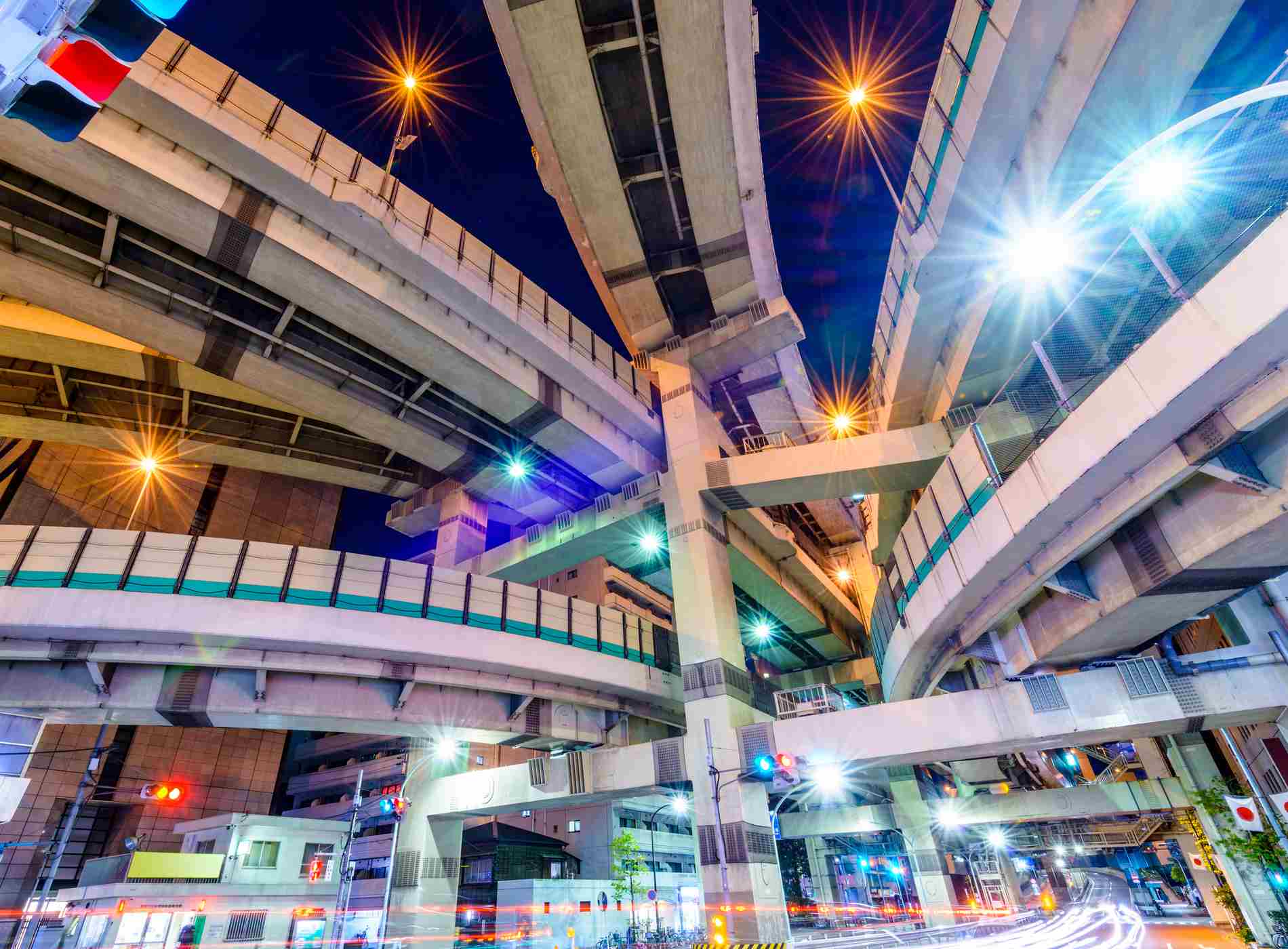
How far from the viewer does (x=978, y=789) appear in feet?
167

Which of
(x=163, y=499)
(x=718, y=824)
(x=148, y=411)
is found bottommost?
(x=718, y=824)

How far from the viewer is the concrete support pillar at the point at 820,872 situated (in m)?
58.4

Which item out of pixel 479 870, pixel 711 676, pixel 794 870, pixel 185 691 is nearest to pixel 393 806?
pixel 185 691

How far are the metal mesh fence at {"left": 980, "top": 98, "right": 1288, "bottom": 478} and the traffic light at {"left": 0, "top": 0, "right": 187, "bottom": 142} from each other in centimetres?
1116

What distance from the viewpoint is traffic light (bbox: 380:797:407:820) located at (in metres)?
16.4

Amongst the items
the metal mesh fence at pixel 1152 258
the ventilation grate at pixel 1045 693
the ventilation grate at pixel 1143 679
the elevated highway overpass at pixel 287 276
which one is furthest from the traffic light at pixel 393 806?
the ventilation grate at pixel 1143 679

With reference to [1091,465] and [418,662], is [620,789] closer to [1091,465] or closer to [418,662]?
[418,662]

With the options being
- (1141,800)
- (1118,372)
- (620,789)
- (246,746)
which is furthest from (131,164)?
(246,746)

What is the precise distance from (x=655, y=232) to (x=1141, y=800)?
33.5m

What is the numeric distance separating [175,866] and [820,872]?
53828mm

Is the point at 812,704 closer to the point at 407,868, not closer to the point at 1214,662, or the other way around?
the point at 1214,662

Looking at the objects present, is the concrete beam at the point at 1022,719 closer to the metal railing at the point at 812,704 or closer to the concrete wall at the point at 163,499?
the metal railing at the point at 812,704

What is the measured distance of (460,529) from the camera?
27094 mm

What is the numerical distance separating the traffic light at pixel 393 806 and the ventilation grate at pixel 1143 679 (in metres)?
18.6
